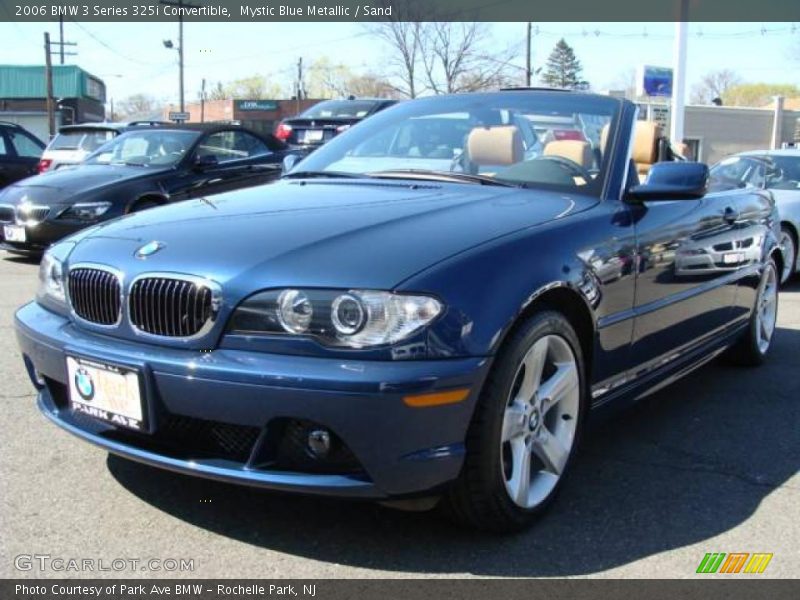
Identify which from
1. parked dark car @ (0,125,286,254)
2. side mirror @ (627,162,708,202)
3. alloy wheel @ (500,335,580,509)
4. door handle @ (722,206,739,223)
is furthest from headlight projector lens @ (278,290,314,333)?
parked dark car @ (0,125,286,254)

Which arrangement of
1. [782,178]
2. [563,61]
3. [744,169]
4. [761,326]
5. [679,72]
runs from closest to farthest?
[761,326], [782,178], [744,169], [679,72], [563,61]

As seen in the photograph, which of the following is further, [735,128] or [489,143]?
[735,128]

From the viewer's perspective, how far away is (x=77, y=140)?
13.1 meters

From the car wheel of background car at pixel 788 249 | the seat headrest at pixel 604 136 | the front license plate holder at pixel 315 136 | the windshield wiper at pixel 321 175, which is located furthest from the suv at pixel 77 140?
the seat headrest at pixel 604 136

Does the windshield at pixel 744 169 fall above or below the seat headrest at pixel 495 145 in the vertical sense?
below

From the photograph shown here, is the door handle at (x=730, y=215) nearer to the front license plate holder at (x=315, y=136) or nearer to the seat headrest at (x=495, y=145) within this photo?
the seat headrest at (x=495, y=145)

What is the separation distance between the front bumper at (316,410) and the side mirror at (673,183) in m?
1.39

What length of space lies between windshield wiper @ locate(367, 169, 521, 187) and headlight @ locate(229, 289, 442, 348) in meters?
1.24

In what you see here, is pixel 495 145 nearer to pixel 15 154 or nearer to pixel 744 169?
pixel 744 169

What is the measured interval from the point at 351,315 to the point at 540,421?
2.90 ft

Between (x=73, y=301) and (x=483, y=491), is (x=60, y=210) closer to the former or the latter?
(x=73, y=301)

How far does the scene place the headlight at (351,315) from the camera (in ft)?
7.79

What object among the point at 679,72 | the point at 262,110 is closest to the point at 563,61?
the point at 262,110
